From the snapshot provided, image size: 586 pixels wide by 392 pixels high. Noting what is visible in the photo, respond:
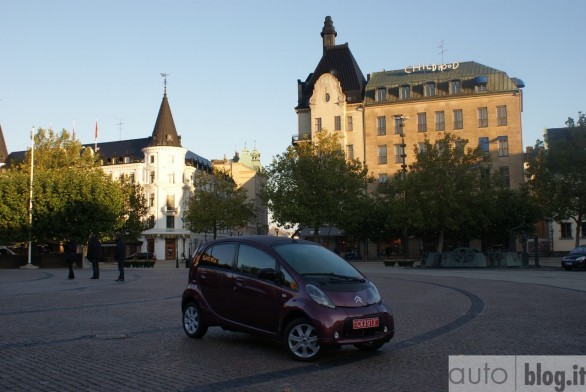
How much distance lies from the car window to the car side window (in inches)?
9.3

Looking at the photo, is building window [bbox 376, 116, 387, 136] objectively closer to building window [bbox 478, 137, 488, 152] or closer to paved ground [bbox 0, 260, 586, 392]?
building window [bbox 478, 137, 488, 152]

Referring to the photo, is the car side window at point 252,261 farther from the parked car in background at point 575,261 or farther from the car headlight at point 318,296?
the parked car in background at point 575,261

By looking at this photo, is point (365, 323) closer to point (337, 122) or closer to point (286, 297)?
point (286, 297)

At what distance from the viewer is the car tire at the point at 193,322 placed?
974 cm

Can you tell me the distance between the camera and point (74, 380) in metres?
6.80

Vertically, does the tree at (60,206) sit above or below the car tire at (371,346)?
above

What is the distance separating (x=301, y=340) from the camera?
7.96m

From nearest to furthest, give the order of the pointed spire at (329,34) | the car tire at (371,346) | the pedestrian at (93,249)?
the car tire at (371,346) → the pedestrian at (93,249) → the pointed spire at (329,34)

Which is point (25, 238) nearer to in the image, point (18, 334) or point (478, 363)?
point (18, 334)

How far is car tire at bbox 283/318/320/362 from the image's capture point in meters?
7.84

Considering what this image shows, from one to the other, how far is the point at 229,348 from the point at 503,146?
60608mm

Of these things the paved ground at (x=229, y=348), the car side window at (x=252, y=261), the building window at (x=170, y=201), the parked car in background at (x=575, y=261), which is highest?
the building window at (x=170, y=201)
